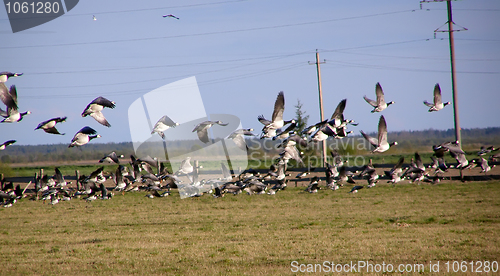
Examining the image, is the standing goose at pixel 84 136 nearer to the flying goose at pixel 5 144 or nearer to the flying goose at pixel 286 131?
the flying goose at pixel 5 144

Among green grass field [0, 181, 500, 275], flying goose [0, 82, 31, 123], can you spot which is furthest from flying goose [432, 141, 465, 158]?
flying goose [0, 82, 31, 123]

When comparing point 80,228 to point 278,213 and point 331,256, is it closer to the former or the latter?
point 278,213

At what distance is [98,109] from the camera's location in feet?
35.1

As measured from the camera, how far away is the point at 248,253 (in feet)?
39.8

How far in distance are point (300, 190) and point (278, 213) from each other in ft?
31.4

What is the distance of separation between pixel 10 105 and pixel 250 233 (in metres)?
8.68

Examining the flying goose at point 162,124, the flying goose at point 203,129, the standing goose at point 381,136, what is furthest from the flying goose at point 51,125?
the standing goose at point 381,136

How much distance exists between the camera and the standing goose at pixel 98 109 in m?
10.4

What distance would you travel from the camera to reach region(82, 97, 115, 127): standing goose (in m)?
10.4

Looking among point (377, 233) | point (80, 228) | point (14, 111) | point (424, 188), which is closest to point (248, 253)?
point (377, 233)

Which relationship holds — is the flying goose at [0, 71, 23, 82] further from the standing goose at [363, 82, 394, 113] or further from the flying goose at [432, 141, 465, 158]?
the flying goose at [432, 141, 465, 158]

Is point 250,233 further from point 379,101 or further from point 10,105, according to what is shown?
point 10,105

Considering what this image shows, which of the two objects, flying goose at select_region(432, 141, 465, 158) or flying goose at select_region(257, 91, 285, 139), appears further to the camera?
flying goose at select_region(432, 141, 465, 158)

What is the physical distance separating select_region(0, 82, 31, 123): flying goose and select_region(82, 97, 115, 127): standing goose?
1.35 metres
